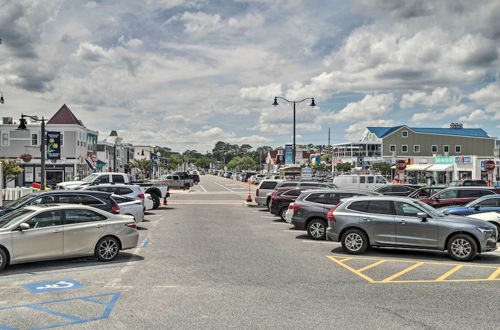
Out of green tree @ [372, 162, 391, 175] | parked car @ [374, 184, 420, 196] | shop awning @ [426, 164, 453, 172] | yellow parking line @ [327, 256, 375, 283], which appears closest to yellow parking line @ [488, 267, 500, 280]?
yellow parking line @ [327, 256, 375, 283]

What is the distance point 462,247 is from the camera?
40.3 feet

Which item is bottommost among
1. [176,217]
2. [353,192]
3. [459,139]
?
[176,217]

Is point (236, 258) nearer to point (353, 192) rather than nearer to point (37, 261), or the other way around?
point (37, 261)

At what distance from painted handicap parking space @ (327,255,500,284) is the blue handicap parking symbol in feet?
20.1

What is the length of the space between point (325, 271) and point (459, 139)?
8779 cm

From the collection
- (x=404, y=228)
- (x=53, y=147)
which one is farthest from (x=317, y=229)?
(x=53, y=147)

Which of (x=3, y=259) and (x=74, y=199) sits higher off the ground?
(x=74, y=199)

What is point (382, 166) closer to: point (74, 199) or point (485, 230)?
point (485, 230)

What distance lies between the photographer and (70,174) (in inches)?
2174

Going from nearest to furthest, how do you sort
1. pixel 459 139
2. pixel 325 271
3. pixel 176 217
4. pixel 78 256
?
pixel 325 271, pixel 78 256, pixel 176 217, pixel 459 139

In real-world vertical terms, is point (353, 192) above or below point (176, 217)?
above

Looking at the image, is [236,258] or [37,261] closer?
[37,261]

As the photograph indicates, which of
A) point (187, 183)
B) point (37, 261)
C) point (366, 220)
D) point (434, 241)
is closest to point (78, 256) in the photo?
point (37, 261)

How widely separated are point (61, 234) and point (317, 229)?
8.61 metres
